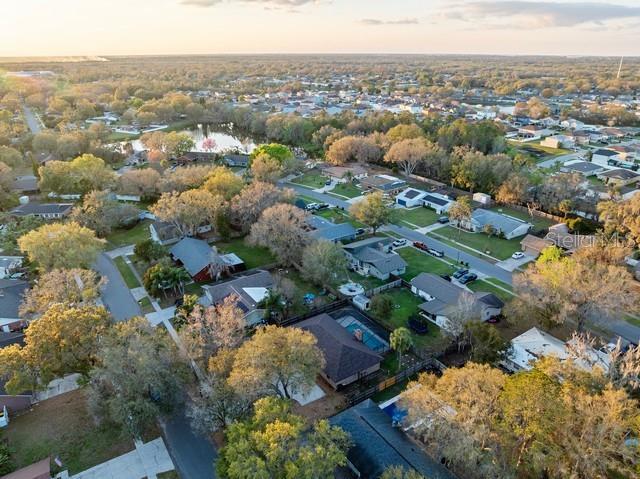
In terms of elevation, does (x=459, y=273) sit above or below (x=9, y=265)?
below

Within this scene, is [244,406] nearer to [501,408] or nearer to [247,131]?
[501,408]

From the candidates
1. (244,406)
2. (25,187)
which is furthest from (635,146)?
(25,187)

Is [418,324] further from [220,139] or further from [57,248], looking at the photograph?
A: [220,139]

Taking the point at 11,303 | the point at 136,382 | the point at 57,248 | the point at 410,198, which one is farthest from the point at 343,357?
the point at 410,198

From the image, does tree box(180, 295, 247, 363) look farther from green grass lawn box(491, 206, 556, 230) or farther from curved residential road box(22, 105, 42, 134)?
curved residential road box(22, 105, 42, 134)

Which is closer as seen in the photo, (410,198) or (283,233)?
(283,233)

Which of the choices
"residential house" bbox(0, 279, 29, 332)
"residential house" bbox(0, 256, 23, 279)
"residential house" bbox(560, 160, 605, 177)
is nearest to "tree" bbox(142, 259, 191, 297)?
"residential house" bbox(0, 279, 29, 332)
